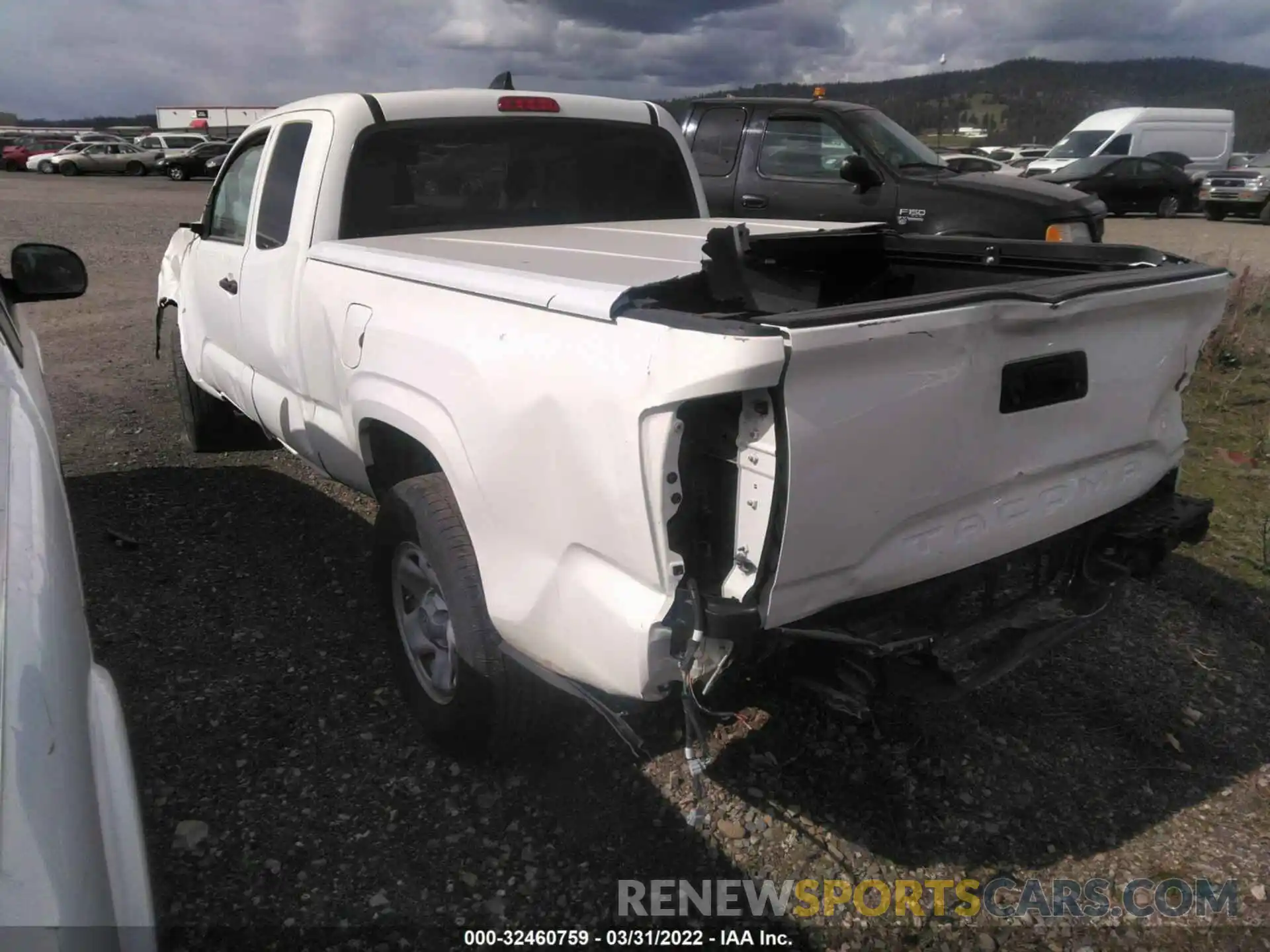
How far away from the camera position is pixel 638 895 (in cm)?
253

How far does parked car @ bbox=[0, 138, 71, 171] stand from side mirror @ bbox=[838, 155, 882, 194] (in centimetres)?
4204

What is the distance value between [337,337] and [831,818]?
2156mm

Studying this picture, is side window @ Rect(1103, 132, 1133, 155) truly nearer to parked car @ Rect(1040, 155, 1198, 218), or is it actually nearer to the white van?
the white van

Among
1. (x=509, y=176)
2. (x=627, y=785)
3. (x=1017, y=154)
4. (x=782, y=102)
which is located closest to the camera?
(x=627, y=785)

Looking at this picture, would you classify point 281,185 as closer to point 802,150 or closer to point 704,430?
point 704,430

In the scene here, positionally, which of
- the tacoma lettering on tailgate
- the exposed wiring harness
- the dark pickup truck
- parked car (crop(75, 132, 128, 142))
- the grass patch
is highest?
parked car (crop(75, 132, 128, 142))

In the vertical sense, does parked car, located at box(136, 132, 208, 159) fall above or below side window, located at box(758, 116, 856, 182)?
above

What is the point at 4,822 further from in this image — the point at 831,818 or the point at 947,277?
the point at 947,277

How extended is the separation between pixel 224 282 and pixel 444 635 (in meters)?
2.21

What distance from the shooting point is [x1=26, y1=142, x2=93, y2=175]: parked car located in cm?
3731

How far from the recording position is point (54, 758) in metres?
1.26

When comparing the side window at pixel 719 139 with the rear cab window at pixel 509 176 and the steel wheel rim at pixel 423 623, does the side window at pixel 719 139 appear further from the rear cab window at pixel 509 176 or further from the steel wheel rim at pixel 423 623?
the steel wheel rim at pixel 423 623

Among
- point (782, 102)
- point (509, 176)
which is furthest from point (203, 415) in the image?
point (782, 102)

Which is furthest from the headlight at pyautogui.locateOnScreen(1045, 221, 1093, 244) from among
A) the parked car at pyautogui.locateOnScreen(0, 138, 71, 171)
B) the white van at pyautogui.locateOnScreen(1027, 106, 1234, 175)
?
the parked car at pyautogui.locateOnScreen(0, 138, 71, 171)
